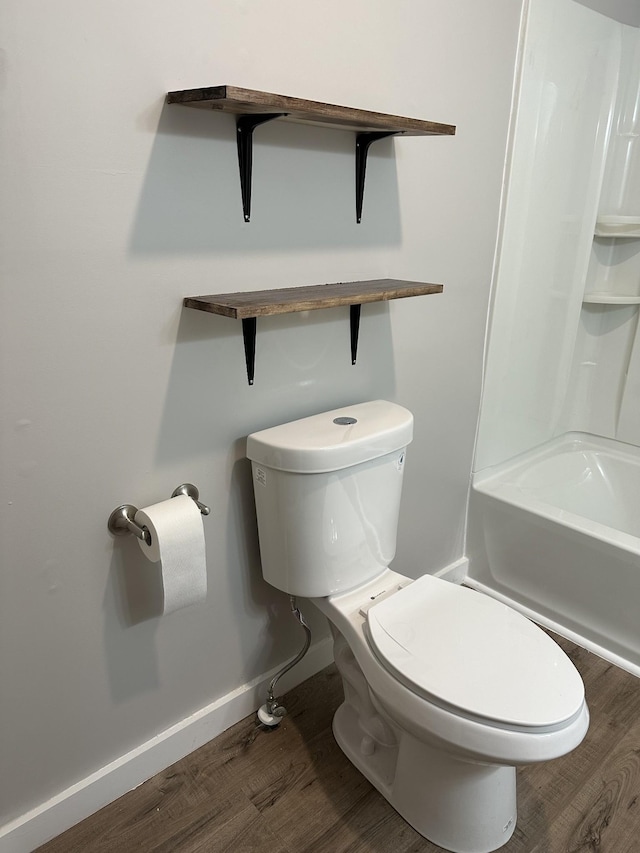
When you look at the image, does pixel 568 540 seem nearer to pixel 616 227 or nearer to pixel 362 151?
pixel 616 227

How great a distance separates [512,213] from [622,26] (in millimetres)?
738

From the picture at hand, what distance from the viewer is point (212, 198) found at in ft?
3.97

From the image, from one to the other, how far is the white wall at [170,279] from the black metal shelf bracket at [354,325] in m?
0.02

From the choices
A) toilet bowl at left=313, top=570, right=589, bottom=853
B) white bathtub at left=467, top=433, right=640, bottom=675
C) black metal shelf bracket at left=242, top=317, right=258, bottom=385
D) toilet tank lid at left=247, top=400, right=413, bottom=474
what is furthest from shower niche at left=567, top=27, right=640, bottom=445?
black metal shelf bracket at left=242, top=317, right=258, bottom=385

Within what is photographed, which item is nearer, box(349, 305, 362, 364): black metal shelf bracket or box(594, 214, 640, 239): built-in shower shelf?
box(349, 305, 362, 364): black metal shelf bracket

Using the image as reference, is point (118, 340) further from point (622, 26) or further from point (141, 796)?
point (622, 26)

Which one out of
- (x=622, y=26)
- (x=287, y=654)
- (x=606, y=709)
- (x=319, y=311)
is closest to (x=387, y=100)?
(x=319, y=311)

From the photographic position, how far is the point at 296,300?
3.92ft

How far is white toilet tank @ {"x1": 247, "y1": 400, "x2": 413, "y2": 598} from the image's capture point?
1332 millimetres

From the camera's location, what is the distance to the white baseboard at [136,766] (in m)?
1.30

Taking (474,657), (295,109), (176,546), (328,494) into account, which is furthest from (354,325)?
(474,657)

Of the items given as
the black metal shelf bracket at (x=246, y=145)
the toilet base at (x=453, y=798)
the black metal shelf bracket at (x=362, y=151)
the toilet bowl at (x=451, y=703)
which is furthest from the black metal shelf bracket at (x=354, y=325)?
the toilet base at (x=453, y=798)

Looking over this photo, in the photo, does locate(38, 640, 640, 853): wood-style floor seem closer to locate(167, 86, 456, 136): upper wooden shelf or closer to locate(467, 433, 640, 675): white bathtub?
locate(467, 433, 640, 675): white bathtub

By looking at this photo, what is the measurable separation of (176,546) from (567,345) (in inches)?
65.3
